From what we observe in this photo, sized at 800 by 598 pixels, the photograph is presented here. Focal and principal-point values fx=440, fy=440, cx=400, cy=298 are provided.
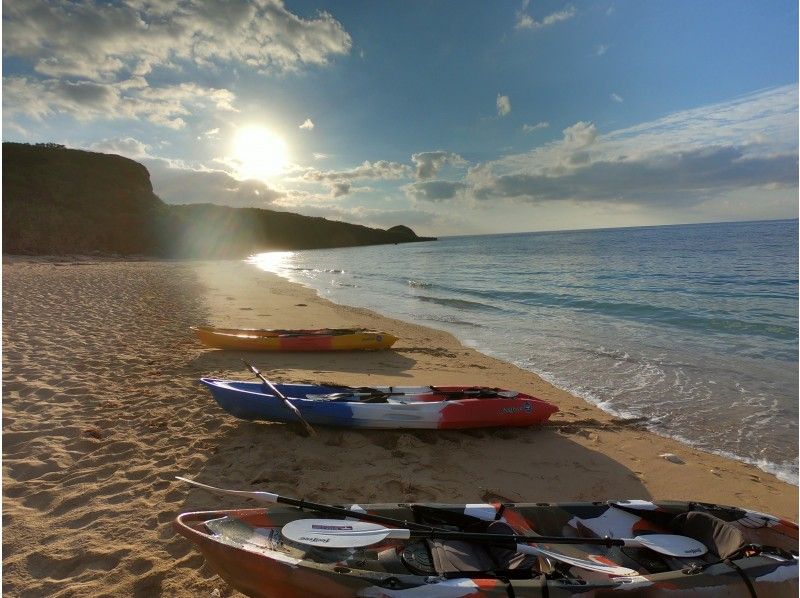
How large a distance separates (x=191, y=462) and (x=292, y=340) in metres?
5.11

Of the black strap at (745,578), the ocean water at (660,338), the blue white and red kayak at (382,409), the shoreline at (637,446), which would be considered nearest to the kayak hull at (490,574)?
the black strap at (745,578)

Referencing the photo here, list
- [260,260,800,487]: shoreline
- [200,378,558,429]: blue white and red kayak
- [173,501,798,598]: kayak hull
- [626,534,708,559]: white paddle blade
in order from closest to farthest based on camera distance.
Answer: [173,501,798,598]: kayak hull → [626,534,708,559]: white paddle blade → [260,260,800,487]: shoreline → [200,378,558,429]: blue white and red kayak

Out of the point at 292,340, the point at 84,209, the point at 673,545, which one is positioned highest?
the point at 84,209

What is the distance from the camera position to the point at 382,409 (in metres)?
5.52

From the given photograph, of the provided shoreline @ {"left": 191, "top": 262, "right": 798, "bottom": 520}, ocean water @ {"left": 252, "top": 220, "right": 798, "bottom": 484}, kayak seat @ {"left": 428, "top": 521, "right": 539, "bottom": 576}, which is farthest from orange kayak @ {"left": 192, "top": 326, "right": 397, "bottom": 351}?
kayak seat @ {"left": 428, "top": 521, "right": 539, "bottom": 576}

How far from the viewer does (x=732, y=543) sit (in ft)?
10.0

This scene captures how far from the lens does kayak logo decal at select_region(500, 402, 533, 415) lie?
575 centimetres

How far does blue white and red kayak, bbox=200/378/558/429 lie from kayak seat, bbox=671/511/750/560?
8.17 ft

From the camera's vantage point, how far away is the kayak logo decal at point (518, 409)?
575 cm

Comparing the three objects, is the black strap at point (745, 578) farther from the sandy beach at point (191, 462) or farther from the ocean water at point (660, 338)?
the ocean water at point (660, 338)

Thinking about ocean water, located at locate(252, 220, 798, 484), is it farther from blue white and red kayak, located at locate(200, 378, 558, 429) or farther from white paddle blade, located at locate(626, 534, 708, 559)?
white paddle blade, located at locate(626, 534, 708, 559)

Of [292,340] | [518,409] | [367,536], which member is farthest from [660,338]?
[367,536]

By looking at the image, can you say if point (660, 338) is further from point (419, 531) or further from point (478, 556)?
point (419, 531)

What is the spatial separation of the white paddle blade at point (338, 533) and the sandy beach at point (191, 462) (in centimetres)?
63
